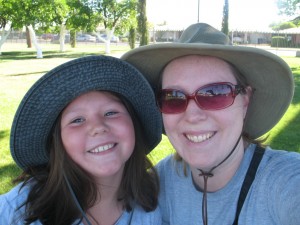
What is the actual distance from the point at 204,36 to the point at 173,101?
1.28 feet

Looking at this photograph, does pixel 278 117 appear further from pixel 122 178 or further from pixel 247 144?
pixel 122 178

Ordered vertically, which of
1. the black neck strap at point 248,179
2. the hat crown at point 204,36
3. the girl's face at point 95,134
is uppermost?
the hat crown at point 204,36

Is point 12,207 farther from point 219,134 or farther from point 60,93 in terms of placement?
point 219,134

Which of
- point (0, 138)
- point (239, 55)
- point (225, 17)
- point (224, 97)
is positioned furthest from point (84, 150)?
point (225, 17)

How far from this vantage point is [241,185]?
1924 mm

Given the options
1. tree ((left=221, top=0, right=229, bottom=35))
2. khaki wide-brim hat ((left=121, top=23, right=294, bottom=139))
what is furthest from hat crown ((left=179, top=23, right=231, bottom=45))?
tree ((left=221, top=0, right=229, bottom=35))

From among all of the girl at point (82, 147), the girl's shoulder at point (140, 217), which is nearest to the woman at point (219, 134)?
the girl's shoulder at point (140, 217)

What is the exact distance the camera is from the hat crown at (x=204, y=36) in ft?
6.49

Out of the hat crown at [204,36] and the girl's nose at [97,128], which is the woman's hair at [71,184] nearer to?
the girl's nose at [97,128]

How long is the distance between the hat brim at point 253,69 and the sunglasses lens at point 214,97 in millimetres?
175

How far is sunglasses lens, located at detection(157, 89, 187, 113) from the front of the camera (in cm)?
193

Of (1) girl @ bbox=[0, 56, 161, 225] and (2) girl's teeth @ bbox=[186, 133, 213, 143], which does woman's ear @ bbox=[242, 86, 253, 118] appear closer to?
(2) girl's teeth @ bbox=[186, 133, 213, 143]

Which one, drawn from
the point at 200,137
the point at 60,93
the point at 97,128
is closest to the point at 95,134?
the point at 97,128

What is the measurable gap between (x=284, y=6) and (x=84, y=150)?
2861cm
